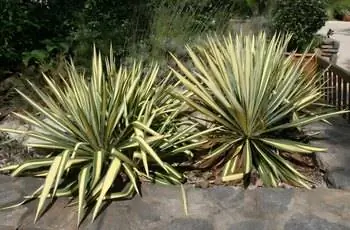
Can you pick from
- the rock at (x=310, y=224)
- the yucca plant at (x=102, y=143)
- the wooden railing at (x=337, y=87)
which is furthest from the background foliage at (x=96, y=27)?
the rock at (x=310, y=224)

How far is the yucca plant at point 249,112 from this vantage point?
344 centimetres

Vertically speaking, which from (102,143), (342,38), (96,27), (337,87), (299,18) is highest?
(96,27)

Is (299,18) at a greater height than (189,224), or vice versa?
(299,18)

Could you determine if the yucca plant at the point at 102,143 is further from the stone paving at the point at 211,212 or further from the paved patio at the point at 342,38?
the paved patio at the point at 342,38

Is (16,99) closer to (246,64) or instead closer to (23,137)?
(23,137)

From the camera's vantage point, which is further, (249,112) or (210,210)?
(249,112)

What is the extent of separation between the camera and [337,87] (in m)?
4.85

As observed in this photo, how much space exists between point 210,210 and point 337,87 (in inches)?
96.7

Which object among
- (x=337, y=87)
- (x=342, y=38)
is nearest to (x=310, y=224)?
(x=337, y=87)

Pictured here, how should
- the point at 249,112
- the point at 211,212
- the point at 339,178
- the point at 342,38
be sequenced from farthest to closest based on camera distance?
the point at 342,38
the point at 249,112
the point at 339,178
the point at 211,212

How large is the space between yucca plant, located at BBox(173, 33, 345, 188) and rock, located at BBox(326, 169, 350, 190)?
148mm

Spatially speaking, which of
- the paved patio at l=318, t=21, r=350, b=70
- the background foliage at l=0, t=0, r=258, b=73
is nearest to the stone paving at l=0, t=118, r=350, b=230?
the background foliage at l=0, t=0, r=258, b=73

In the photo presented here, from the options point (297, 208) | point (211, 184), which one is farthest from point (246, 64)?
point (297, 208)

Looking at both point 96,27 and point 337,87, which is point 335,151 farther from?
point 96,27
